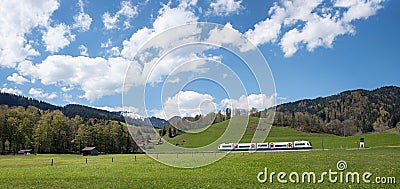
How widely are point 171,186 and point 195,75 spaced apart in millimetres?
7393

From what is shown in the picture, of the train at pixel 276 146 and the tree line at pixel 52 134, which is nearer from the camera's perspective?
the train at pixel 276 146

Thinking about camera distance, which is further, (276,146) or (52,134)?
(52,134)

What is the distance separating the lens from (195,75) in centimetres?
2372

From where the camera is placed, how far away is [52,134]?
12500cm

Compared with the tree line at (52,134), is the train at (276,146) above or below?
below

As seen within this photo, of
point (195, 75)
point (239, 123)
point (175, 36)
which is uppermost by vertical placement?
point (175, 36)

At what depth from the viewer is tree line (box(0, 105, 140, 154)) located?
11569 cm

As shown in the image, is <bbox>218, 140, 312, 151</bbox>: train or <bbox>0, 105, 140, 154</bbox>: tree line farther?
<bbox>0, 105, 140, 154</bbox>: tree line

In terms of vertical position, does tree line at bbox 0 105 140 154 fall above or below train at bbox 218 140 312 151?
above

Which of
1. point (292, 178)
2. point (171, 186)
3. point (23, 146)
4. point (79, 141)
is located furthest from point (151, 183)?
point (79, 141)

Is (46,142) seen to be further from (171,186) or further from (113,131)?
(171,186)

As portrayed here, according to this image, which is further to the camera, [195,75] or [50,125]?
[50,125]

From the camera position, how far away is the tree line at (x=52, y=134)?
11569 cm

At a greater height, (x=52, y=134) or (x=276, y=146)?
(x=52, y=134)
